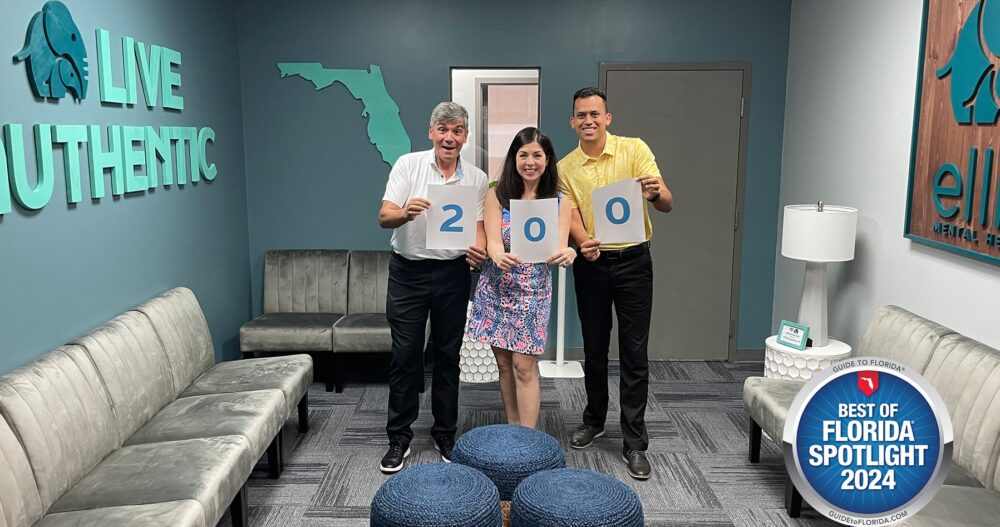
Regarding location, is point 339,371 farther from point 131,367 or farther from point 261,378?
point 131,367

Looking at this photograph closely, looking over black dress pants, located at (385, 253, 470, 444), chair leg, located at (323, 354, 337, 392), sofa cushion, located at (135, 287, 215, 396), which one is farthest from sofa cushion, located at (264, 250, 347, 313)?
black dress pants, located at (385, 253, 470, 444)

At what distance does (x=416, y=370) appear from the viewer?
9.59ft

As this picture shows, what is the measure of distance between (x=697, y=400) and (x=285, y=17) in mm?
3205

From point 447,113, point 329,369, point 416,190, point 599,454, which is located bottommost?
point 599,454

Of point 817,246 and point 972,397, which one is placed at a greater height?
point 817,246

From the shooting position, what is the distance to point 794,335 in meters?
3.08

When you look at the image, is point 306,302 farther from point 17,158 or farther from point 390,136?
point 17,158

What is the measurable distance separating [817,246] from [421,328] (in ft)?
5.78

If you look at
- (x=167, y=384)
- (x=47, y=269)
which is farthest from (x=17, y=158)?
(x=167, y=384)

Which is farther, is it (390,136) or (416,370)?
(390,136)

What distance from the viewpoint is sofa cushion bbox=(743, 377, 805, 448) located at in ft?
8.47

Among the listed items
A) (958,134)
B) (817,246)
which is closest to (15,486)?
(817,246)

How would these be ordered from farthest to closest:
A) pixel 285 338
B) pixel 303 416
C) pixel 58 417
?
pixel 285 338, pixel 303 416, pixel 58 417

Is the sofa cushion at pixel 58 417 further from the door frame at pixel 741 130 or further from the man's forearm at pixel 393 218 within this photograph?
the door frame at pixel 741 130
